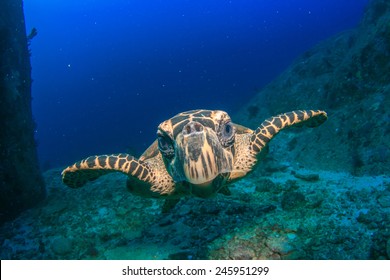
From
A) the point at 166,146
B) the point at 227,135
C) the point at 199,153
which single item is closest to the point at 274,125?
the point at 227,135

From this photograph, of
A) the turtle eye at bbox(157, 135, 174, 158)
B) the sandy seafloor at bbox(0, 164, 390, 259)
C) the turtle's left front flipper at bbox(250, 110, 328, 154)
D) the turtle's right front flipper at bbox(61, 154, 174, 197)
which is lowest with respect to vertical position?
the sandy seafloor at bbox(0, 164, 390, 259)

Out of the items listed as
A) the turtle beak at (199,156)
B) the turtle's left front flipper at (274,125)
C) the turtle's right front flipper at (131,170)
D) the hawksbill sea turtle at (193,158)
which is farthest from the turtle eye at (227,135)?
the turtle's right front flipper at (131,170)

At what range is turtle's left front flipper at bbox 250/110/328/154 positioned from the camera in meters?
4.36

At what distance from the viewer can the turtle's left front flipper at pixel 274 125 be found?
14.3ft

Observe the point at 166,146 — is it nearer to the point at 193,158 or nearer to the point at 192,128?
the point at 192,128

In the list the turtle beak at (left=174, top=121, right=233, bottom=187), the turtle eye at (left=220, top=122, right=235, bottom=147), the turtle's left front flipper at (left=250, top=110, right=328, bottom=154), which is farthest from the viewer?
the turtle's left front flipper at (left=250, top=110, right=328, bottom=154)

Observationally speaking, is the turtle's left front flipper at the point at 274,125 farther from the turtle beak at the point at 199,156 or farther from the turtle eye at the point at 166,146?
the turtle beak at the point at 199,156

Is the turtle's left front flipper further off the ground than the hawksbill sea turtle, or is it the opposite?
the turtle's left front flipper

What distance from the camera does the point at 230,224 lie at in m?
4.97

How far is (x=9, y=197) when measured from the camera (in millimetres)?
7289

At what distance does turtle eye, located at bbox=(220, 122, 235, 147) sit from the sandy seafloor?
1.79m

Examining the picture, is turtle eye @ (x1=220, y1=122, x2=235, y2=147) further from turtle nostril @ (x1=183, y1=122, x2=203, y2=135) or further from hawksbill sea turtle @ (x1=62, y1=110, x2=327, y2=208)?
A: turtle nostril @ (x1=183, y1=122, x2=203, y2=135)

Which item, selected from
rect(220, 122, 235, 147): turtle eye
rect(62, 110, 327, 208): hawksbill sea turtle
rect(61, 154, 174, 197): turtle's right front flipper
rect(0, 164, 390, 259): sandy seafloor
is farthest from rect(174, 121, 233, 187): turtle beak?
rect(0, 164, 390, 259): sandy seafloor

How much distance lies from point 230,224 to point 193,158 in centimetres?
273
